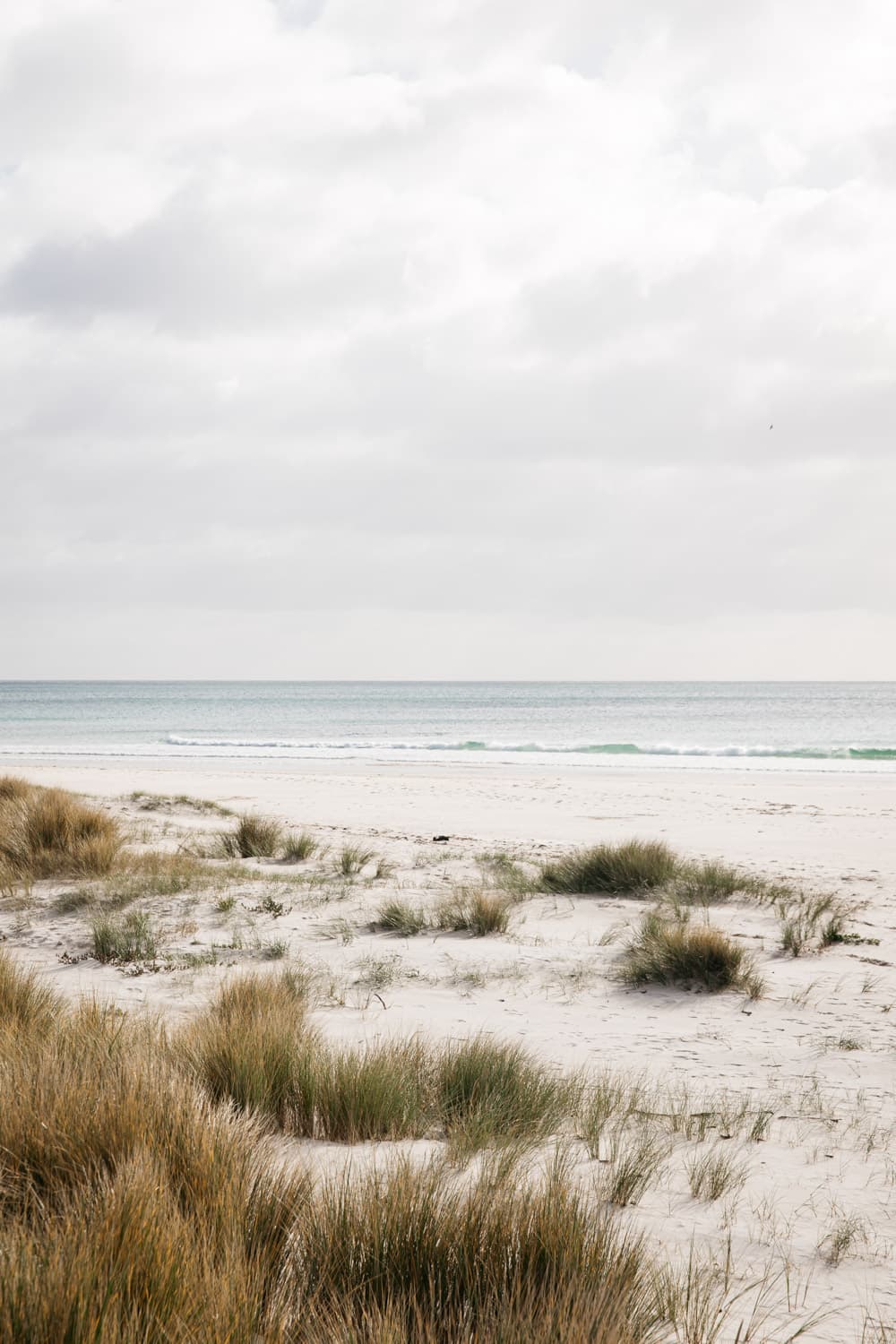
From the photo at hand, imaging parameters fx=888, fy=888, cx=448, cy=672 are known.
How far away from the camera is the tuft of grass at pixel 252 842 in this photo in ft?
34.9

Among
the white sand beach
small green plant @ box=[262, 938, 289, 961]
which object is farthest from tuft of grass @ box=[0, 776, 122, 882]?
small green plant @ box=[262, 938, 289, 961]

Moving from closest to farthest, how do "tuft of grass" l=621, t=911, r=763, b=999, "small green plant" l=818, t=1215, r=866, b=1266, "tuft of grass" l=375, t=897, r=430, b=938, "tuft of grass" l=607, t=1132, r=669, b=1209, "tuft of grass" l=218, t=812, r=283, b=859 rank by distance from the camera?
"small green plant" l=818, t=1215, r=866, b=1266 < "tuft of grass" l=607, t=1132, r=669, b=1209 < "tuft of grass" l=621, t=911, r=763, b=999 < "tuft of grass" l=375, t=897, r=430, b=938 < "tuft of grass" l=218, t=812, r=283, b=859

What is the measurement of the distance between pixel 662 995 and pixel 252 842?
6298 mm

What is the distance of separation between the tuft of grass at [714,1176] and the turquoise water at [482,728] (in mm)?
26050

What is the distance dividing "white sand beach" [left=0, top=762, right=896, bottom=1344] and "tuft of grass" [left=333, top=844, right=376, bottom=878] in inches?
6.5

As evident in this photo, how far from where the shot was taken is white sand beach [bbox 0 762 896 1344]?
2.78 m

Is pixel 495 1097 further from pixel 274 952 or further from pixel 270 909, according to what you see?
pixel 270 909

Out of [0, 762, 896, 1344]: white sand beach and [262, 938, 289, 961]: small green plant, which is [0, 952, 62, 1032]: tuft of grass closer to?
[0, 762, 896, 1344]: white sand beach

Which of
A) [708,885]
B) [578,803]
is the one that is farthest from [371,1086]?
[578,803]

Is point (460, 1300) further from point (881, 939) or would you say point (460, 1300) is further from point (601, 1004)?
point (881, 939)

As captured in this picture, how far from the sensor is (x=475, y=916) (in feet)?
23.6

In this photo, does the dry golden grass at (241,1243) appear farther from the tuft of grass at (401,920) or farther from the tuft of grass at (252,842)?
the tuft of grass at (252,842)

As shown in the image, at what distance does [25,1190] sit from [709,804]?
16915mm

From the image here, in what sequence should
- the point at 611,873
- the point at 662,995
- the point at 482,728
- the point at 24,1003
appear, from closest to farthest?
the point at 24,1003 < the point at 662,995 < the point at 611,873 < the point at 482,728
